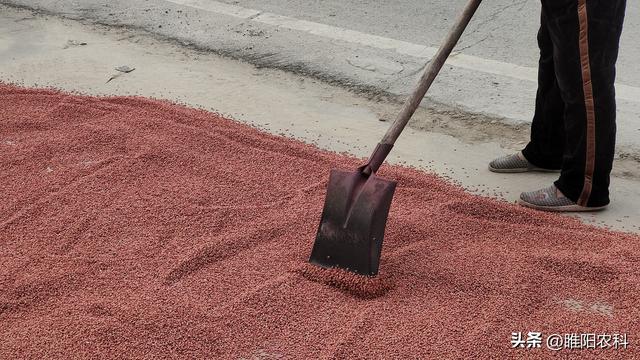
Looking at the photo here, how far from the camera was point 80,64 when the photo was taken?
4961 mm

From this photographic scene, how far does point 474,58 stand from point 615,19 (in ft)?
6.14

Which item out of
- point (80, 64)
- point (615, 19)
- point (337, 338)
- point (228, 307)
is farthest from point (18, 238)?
point (615, 19)

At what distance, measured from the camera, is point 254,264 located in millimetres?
2951

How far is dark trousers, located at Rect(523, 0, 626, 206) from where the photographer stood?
3047 millimetres

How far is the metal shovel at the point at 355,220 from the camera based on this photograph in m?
2.82

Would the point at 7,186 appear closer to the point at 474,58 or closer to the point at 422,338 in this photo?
the point at 422,338

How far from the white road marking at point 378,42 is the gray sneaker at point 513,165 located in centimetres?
95

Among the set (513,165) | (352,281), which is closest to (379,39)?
(513,165)

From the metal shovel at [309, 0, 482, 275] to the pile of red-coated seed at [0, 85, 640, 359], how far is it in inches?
2.9

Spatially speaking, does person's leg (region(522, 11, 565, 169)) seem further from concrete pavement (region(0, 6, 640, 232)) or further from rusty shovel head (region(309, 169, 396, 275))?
rusty shovel head (region(309, 169, 396, 275))

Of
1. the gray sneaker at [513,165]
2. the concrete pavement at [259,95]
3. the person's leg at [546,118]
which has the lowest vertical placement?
the concrete pavement at [259,95]

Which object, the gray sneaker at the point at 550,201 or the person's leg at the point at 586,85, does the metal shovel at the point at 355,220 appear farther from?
the gray sneaker at the point at 550,201

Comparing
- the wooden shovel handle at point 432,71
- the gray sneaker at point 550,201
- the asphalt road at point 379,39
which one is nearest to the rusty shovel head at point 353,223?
the wooden shovel handle at point 432,71

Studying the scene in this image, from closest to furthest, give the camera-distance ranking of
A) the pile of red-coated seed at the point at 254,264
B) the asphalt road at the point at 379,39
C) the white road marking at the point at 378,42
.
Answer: the pile of red-coated seed at the point at 254,264 → the asphalt road at the point at 379,39 → the white road marking at the point at 378,42
